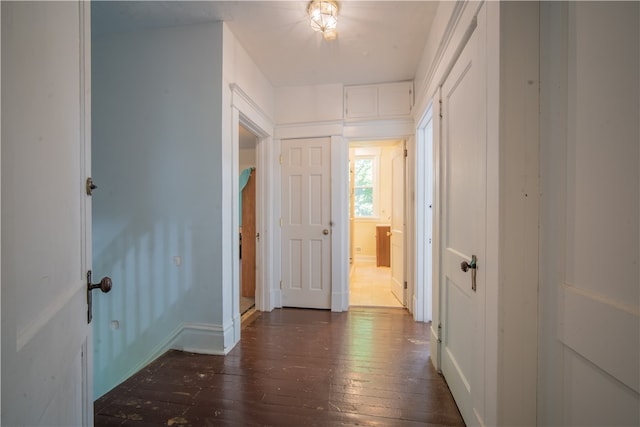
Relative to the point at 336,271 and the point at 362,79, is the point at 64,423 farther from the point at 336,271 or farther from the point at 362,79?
the point at 362,79

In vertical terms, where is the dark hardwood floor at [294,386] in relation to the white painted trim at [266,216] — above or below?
below

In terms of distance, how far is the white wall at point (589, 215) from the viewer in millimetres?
671

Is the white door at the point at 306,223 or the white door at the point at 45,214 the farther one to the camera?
the white door at the point at 306,223

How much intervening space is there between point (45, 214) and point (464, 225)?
166 cm

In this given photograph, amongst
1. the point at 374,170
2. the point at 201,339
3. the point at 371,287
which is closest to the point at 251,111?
the point at 201,339

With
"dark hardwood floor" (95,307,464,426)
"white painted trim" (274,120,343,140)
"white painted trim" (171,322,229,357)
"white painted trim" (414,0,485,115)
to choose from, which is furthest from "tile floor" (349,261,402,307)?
"white painted trim" (414,0,485,115)

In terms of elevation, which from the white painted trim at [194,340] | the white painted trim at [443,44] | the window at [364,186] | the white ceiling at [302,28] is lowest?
the white painted trim at [194,340]

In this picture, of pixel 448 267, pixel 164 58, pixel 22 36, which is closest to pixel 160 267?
pixel 164 58

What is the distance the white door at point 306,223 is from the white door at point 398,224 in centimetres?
88

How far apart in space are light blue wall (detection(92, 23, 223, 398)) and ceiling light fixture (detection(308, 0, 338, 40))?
747 millimetres

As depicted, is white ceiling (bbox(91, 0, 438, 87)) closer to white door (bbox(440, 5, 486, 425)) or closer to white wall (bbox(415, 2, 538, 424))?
white door (bbox(440, 5, 486, 425))

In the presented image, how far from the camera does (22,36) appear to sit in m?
0.57

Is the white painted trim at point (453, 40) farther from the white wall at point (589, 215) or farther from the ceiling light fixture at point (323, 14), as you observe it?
the ceiling light fixture at point (323, 14)

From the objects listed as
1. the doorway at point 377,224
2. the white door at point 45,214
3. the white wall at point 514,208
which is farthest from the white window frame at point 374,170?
the white door at point 45,214
